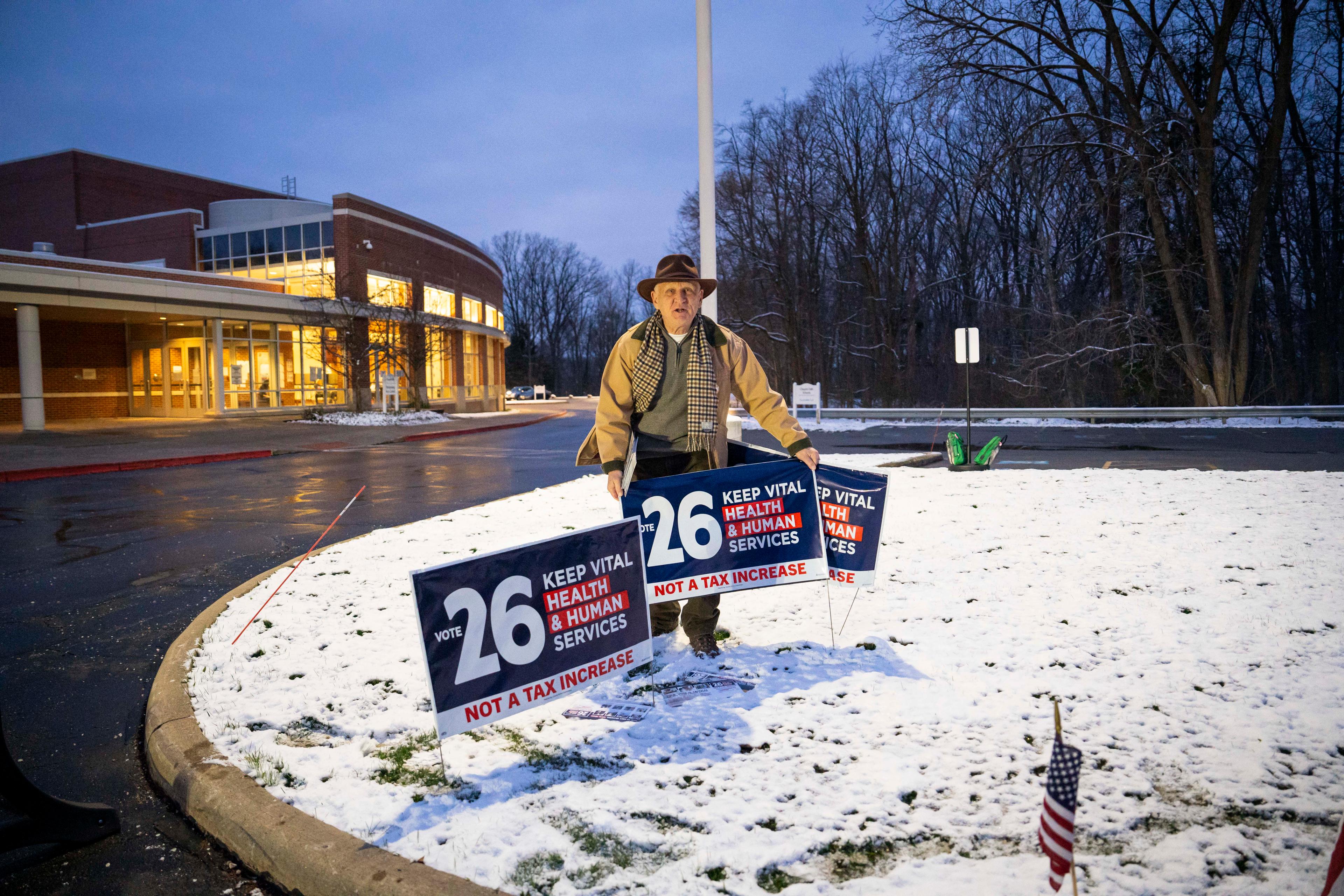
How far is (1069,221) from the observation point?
28516mm

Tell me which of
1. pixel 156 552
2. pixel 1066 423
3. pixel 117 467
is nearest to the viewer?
pixel 156 552

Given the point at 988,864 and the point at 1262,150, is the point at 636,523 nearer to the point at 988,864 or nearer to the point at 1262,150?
the point at 988,864

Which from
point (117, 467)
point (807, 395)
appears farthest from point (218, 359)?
point (807, 395)

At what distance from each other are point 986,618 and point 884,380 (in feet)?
103

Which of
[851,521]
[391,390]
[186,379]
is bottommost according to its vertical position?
[851,521]

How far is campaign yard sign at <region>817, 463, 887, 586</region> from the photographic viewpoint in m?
4.42

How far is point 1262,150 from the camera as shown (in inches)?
922

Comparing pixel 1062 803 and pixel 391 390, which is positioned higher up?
pixel 391 390

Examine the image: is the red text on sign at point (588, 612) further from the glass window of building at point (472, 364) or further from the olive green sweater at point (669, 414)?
the glass window of building at point (472, 364)

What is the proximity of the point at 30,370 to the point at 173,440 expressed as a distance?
23.4 ft

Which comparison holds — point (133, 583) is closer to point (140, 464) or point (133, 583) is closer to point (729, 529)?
point (729, 529)

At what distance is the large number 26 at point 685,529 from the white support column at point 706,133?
18.6 feet

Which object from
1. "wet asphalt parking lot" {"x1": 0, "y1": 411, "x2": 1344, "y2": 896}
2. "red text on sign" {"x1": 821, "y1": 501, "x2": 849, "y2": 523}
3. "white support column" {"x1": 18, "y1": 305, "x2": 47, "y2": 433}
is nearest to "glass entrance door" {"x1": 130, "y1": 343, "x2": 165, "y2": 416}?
"white support column" {"x1": 18, "y1": 305, "x2": 47, "y2": 433}

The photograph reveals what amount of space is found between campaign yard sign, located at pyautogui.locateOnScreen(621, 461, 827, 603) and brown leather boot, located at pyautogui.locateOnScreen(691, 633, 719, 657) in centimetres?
29
